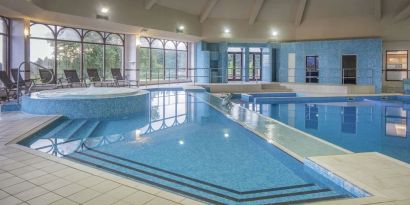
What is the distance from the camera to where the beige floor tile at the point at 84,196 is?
238cm

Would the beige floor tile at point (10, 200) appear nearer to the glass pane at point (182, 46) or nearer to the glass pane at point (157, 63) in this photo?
the glass pane at point (157, 63)

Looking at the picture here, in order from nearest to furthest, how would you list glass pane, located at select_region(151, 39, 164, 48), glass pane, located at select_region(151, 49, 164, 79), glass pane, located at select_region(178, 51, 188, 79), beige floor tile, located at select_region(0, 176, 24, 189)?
1. beige floor tile, located at select_region(0, 176, 24, 189)
2. glass pane, located at select_region(151, 39, 164, 48)
3. glass pane, located at select_region(151, 49, 164, 79)
4. glass pane, located at select_region(178, 51, 188, 79)

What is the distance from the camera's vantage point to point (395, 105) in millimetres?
10570

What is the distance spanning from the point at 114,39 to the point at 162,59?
3.24 m

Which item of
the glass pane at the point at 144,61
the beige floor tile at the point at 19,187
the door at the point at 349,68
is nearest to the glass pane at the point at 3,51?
the glass pane at the point at 144,61

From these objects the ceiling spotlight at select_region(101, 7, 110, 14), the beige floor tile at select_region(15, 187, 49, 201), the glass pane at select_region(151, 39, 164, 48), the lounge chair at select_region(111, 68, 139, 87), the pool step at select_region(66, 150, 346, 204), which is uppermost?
the ceiling spotlight at select_region(101, 7, 110, 14)

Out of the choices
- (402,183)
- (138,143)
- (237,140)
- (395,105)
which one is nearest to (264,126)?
(237,140)

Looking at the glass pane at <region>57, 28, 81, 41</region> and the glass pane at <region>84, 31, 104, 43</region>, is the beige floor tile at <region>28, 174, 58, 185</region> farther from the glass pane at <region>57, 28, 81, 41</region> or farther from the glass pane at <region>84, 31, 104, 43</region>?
the glass pane at <region>84, 31, 104, 43</region>

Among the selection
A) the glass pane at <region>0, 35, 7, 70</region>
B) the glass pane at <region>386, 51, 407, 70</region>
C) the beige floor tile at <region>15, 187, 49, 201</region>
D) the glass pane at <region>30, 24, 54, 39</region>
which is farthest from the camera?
the glass pane at <region>386, 51, 407, 70</region>

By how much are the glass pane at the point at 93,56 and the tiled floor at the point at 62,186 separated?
31.2ft

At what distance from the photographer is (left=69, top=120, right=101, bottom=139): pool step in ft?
17.1

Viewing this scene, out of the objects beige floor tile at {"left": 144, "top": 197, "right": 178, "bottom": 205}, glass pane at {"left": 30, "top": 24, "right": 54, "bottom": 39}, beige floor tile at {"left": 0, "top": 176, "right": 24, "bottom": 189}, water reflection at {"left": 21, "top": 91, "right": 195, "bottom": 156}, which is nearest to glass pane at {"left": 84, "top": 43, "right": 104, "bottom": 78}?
glass pane at {"left": 30, "top": 24, "right": 54, "bottom": 39}

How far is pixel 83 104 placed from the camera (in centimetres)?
651

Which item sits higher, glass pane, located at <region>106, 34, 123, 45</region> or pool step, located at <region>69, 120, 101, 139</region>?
glass pane, located at <region>106, 34, 123, 45</region>
